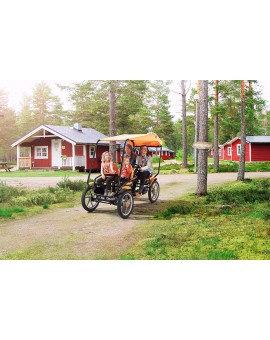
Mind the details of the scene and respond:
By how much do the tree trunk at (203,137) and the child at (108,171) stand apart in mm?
962

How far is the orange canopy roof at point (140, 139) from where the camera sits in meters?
4.09

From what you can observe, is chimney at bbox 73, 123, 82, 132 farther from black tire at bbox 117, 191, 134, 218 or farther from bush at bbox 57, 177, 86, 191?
black tire at bbox 117, 191, 134, 218

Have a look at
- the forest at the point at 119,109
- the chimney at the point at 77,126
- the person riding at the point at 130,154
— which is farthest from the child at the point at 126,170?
the chimney at the point at 77,126

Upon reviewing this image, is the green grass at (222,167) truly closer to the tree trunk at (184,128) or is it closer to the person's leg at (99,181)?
the tree trunk at (184,128)

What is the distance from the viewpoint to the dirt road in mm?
3332

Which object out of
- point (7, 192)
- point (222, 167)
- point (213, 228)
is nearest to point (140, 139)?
point (222, 167)

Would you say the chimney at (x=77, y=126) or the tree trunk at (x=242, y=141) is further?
the tree trunk at (x=242, y=141)

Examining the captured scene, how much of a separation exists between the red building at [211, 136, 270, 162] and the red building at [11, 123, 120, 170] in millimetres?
1226

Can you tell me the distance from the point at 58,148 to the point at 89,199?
2.19ft

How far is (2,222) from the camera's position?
375 centimetres

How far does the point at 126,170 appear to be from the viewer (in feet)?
14.5

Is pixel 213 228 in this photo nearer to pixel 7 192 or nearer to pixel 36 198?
Answer: pixel 36 198
